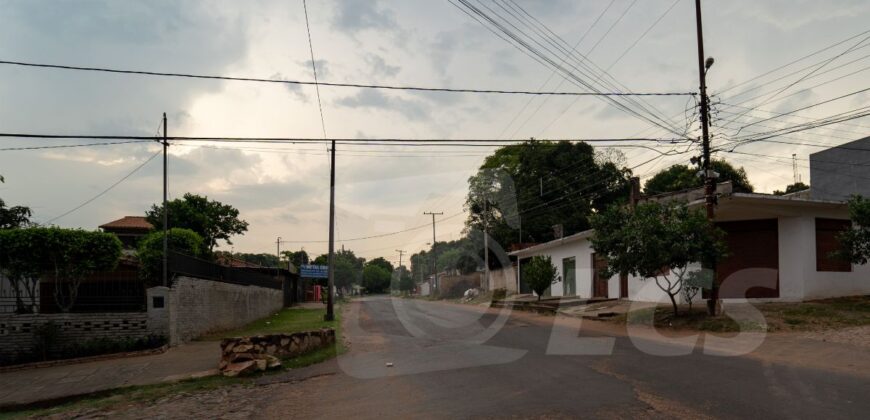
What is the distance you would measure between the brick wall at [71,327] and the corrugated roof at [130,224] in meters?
29.1

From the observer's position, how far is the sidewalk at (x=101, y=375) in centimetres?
1000

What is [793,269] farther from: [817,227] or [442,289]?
[442,289]

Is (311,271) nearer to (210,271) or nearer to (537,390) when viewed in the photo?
(210,271)

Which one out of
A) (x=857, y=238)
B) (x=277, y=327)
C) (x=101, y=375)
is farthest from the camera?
(x=277, y=327)

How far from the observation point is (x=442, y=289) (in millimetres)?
63625

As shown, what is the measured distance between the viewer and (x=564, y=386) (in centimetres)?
797

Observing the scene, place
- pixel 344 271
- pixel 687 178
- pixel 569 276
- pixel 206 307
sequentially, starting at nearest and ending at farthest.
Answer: pixel 206 307, pixel 569 276, pixel 687 178, pixel 344 271

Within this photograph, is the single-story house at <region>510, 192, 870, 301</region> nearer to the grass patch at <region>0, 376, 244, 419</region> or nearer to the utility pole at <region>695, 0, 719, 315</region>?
the utility pole at <region>695, 0, 719, 315</region>

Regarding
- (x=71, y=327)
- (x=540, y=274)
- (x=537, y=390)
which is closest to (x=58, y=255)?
(x=71, y=327)

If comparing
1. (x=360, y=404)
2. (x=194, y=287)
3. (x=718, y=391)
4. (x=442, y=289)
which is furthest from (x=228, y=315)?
(x=442, y=289)

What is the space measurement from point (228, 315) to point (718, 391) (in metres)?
17.7

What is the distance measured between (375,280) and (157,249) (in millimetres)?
96483

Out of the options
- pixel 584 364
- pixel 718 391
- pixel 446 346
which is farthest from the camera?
pixel 446 346

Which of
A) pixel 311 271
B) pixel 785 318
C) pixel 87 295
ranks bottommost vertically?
pixel 311 271
